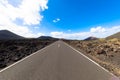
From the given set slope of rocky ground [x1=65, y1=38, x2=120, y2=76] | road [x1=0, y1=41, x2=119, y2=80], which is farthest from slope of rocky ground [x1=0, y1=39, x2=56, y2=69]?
slope of rocky ground [x1=65, y1=38, x2=120, y2=76]

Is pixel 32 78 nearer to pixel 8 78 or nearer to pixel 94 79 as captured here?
pixel 8 78

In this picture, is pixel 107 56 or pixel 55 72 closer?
pixel 55 72

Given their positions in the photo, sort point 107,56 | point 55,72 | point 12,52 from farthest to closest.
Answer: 1. point 12,52
2. point 107,56
3. point 55,72

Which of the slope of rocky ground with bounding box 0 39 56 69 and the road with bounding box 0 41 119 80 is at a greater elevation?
the slope of rocky ground with bounding box 0 39 56 69

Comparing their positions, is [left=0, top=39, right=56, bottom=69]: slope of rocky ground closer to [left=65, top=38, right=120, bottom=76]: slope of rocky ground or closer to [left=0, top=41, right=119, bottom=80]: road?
[left=0, top=41, right=119, bottom=80]: road

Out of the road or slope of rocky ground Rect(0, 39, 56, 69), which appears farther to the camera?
slope of rocky ground Rect(0, 39, 56, 69)

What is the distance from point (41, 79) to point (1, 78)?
175 centimetres

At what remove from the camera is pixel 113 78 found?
24.5ft

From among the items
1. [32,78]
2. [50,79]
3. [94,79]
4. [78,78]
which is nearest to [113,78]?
[94,79]

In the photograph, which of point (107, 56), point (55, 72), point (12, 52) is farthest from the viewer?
point (12, 52)

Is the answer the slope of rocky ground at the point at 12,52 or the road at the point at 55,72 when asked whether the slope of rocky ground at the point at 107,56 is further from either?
the slope of rocky ground at the point at 12,52

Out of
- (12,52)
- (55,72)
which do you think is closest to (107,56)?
(55,72)

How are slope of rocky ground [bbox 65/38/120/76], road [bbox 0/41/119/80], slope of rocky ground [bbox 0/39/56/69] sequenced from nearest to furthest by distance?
road [bbox 0/41/119/80] < slope of rocky ground [bbox 65/38/120/76] < slope of rocky ground [bbox 0/39/56/69]

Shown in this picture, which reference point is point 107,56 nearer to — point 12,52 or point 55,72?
point 55,72
